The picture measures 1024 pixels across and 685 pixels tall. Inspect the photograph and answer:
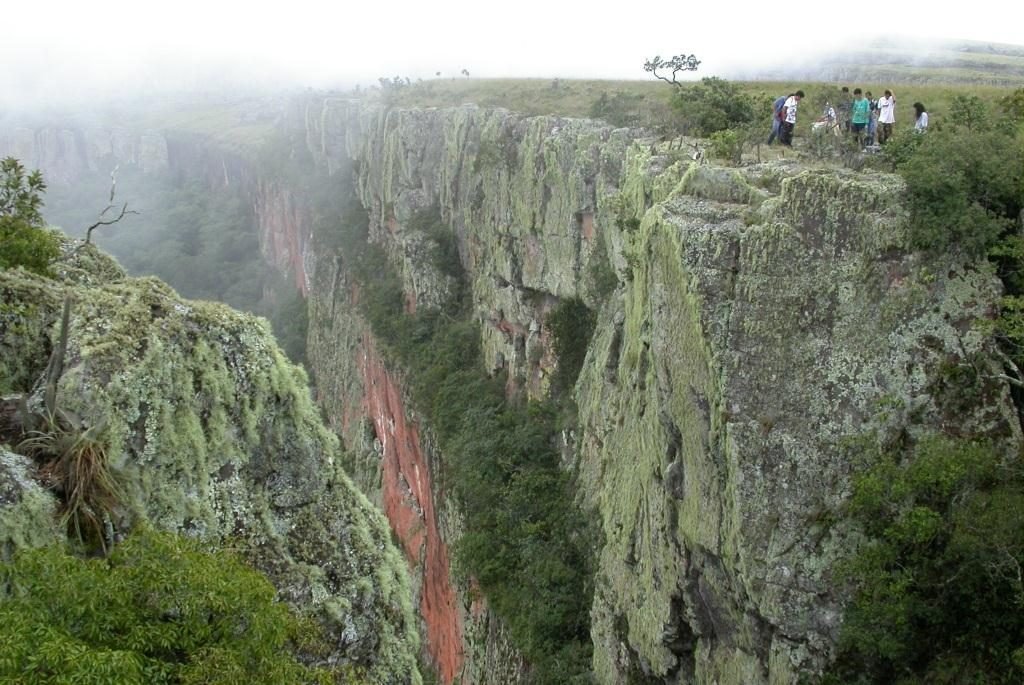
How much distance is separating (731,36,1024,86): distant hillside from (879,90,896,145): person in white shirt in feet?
44.3

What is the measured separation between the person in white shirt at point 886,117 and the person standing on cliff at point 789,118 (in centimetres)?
174

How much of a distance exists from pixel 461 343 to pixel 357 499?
28.7m

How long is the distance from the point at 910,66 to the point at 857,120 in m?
31.4

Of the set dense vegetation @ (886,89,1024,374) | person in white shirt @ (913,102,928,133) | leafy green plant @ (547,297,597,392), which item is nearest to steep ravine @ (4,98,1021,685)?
dense vegetation @ (886,89,1024,374)

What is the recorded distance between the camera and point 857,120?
1930 cm

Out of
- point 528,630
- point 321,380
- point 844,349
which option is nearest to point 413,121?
point 321,380

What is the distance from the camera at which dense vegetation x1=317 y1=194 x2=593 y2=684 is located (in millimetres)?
23750

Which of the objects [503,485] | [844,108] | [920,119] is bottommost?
[503,485]

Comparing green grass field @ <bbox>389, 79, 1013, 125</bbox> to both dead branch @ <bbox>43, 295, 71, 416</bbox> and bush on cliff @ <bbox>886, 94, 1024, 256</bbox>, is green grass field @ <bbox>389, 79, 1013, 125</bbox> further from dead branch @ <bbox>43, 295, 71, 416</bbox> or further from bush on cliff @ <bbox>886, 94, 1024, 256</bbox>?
dead branch @ <bbox>43, 295, 71, 416</bbox>

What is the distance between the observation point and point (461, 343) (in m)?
38.5

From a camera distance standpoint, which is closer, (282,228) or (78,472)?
(78,472)

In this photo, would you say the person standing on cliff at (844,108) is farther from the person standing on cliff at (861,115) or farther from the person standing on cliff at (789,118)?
the person standing on cliff at (789,118)

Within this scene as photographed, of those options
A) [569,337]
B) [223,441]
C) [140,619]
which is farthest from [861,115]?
[140,619]

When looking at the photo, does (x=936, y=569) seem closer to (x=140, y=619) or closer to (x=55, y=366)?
(x=140, y=619)
